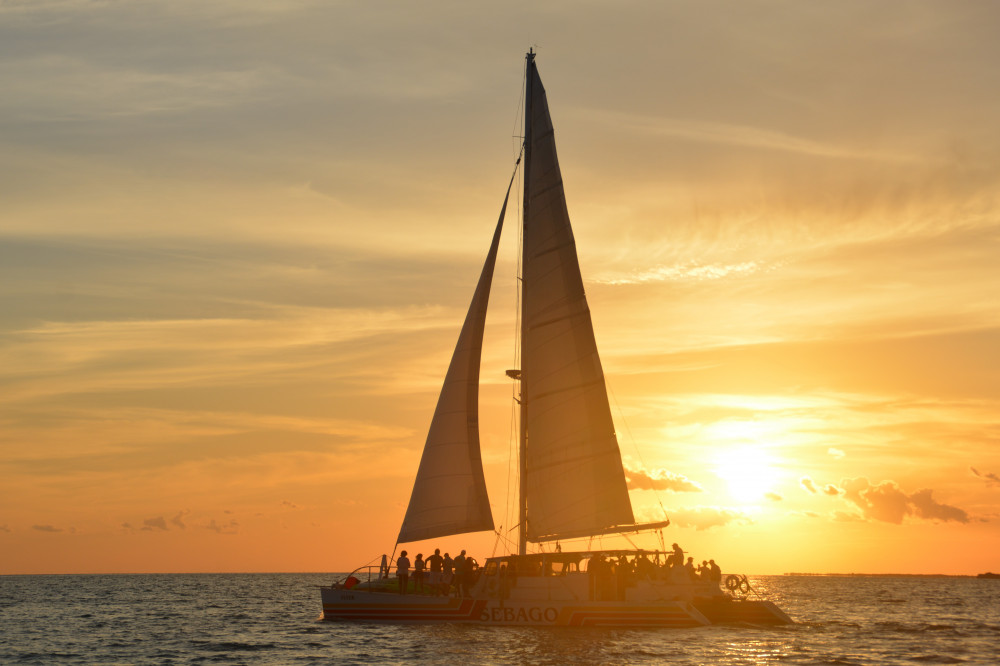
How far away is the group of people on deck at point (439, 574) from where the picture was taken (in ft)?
119

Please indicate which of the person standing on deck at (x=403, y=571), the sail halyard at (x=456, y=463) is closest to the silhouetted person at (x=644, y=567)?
the sail halyard at (x=456, y=463)

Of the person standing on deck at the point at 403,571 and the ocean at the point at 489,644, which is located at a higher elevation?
the person standing on deck at the point at 403,571

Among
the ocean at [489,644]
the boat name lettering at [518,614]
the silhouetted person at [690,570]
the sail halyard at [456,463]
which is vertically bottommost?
the ocean at [489,644]

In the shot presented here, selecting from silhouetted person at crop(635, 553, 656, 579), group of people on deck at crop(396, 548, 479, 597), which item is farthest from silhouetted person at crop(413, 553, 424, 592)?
silhouetted person at crop(635, 553, 656, 579)

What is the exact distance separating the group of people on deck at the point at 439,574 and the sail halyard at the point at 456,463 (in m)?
0.99

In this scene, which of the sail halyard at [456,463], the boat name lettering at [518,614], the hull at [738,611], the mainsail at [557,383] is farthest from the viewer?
the sail halyard at [456,463]

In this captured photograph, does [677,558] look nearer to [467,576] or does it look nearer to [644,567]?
[644,567]

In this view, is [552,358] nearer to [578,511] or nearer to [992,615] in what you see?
[578,511]

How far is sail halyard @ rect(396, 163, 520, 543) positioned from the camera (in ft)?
125

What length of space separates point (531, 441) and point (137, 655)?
17.0 m

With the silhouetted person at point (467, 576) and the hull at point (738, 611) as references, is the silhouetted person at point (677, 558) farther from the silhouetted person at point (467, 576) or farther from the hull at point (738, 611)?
the silhouetted person at point (467, 576)

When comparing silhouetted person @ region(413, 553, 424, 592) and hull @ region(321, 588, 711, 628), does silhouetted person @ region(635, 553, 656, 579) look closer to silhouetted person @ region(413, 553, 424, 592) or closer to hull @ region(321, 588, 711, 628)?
hull @ region(321, 588, 711, 628)

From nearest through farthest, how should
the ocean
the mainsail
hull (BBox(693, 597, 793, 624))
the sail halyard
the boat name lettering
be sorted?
the ocean < the boat name lettering < hull (BBox(693, 597, 793, 624)) < the mainsail < the sail halyard

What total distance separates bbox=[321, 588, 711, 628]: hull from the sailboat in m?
0.04
